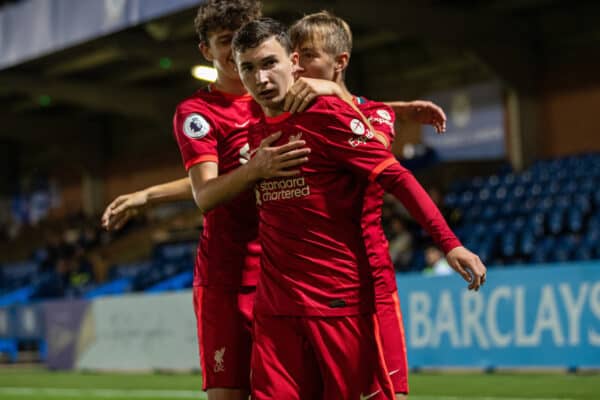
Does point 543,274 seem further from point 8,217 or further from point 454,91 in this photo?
point 8,217

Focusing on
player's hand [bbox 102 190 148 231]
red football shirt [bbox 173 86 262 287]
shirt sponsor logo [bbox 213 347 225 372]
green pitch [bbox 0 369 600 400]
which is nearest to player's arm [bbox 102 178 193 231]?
player's hand [bbox 102 190 148 231]

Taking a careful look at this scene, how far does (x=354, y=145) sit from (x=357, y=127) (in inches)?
2.6

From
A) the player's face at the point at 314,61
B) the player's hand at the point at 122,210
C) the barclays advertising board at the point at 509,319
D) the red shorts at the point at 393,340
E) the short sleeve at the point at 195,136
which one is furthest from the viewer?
the barclays advertising board at the point at 509,319

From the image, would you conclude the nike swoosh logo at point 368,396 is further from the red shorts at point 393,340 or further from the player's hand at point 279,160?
the player's hand at point 279,160

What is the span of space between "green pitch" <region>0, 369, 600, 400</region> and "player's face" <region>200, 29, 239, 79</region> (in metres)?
4.89

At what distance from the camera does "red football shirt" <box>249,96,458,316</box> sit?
3.39m

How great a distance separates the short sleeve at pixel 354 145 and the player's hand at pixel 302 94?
0.26 feet

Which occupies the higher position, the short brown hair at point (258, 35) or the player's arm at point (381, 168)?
the short brown hair at point (258, 35)

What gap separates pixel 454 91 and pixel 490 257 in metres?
6.42

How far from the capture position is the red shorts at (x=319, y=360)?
3.37 metres

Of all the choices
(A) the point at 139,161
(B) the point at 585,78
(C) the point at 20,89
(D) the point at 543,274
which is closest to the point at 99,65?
(C) the point at 20,89

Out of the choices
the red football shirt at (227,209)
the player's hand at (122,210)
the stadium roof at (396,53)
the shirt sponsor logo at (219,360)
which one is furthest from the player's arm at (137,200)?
the stadium roof at (396,53)

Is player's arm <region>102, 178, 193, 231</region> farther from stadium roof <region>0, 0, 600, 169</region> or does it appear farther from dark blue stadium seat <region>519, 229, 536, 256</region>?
stadium roof <region>0, 0, 600, 169</region>

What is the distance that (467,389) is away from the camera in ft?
30.3
